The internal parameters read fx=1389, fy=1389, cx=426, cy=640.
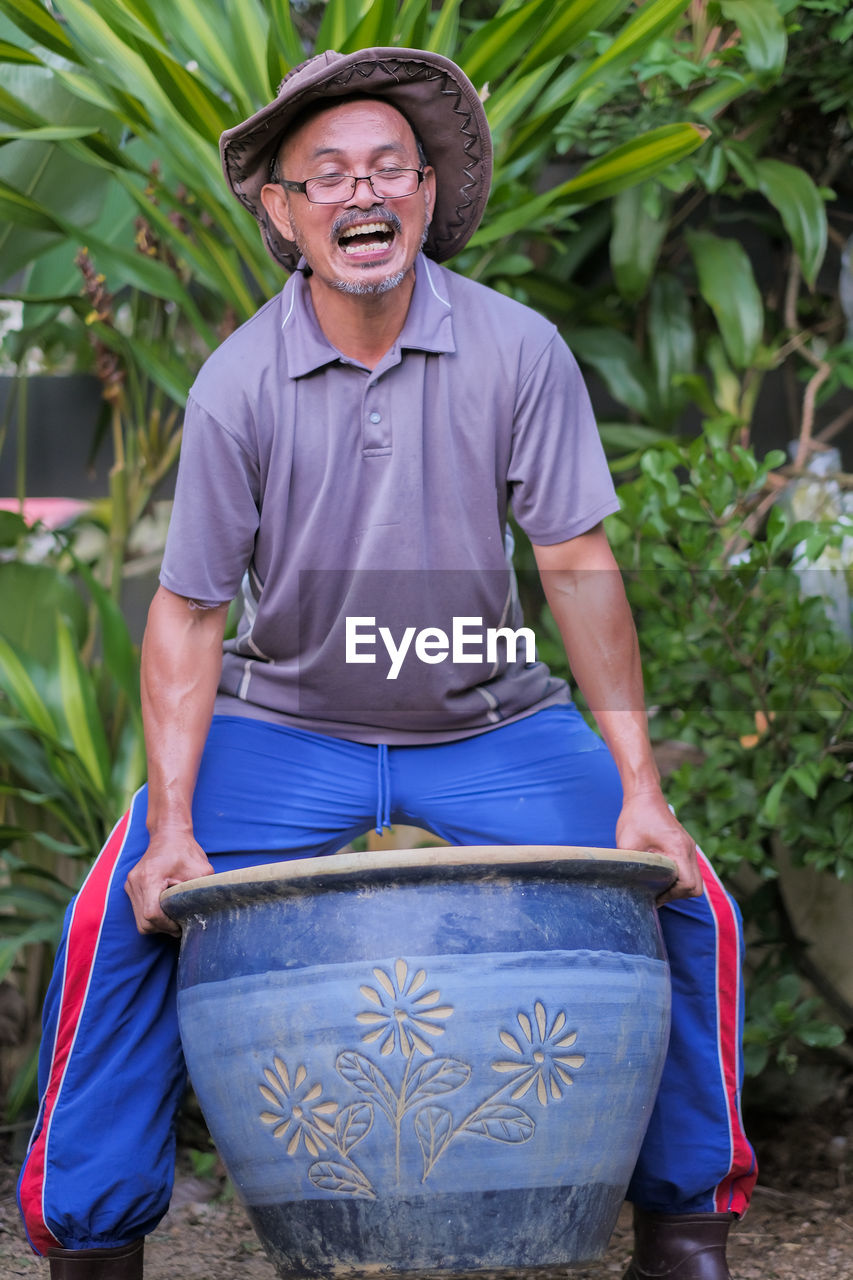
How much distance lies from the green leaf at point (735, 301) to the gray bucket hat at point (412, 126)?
84 cm

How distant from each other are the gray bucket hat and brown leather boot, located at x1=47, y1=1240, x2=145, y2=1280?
3.98 feet

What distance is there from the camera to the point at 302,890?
1215 millimetres

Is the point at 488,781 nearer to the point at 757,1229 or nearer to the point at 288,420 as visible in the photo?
the point at 288,420

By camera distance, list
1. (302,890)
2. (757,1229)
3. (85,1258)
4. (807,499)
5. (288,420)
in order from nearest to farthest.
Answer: (302,890) → (85,1258) → (288,420) → (757,1229) → (807,499)

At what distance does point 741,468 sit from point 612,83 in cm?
72

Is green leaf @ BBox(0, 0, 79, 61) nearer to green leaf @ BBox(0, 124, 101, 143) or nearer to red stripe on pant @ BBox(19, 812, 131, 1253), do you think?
green leaf @ BBox(0, 124, 101, 143)

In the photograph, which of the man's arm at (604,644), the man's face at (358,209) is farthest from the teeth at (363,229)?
the man's arm at (604,644)

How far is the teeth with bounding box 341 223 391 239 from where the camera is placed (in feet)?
5.14

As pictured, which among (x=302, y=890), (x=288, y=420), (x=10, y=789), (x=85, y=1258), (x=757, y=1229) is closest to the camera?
(x=302, y=890)

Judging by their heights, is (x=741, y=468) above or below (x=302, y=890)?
above

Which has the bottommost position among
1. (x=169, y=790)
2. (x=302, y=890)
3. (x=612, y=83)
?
(x=302, y=890)

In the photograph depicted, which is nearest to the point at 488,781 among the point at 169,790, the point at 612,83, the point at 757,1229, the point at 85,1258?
the point at 169,790

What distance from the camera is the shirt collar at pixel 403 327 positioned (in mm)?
1623

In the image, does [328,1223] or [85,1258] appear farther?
[85,1258]
